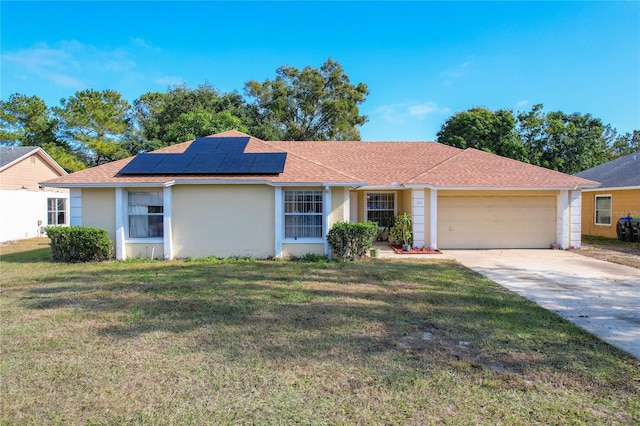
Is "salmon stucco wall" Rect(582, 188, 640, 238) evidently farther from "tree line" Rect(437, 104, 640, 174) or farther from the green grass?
the green grass

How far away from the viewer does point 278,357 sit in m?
4.32

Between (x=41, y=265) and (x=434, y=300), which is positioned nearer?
(x=434, y=300)

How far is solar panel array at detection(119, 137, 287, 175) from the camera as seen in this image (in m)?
11.7

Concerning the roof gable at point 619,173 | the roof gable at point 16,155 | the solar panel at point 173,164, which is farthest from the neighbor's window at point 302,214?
the roof gable at point 16,155

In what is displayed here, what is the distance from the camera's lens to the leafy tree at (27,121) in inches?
1234

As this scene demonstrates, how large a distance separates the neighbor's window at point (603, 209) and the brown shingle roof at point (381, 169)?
574 centimetres

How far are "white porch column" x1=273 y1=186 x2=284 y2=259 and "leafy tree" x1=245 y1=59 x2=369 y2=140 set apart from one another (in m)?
19.9

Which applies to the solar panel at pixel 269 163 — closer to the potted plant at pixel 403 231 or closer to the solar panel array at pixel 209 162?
the solar panel array at pixel 209 162

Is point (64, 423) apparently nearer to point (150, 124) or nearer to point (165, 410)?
point (165, 410)

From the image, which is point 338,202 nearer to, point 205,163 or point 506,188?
point 205,163

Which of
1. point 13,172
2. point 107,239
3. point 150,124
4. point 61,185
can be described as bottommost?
point 107,239

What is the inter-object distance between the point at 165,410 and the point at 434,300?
16.8ft

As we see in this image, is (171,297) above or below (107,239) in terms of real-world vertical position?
below

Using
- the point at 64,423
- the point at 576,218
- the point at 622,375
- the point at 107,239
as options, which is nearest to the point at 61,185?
the point at 107,239
